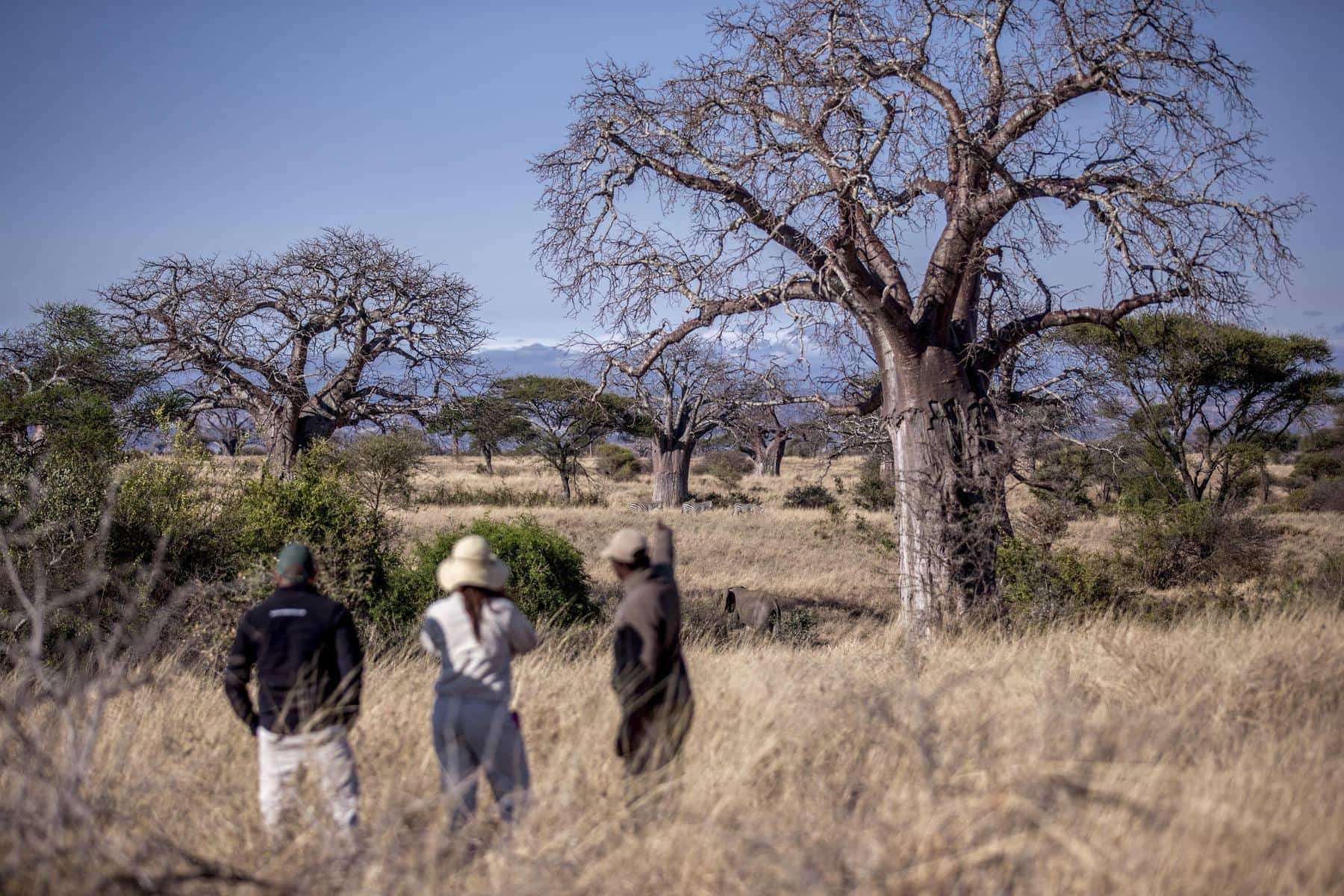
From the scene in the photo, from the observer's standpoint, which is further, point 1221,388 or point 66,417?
point 1221,388

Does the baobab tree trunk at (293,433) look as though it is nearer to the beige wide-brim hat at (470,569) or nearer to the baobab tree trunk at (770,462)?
the beige wide-brim hat at (470,569)

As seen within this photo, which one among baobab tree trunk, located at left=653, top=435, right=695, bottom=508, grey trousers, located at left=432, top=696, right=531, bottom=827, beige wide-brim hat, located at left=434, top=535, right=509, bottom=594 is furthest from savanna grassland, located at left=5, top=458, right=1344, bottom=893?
baobab tree trunk, located at left=653, top=435, right=695, bottom=508

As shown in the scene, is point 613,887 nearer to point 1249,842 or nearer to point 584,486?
point 1249,842

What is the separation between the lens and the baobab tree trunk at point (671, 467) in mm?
30047

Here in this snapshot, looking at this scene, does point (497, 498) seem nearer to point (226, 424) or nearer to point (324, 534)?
point (226, 424)

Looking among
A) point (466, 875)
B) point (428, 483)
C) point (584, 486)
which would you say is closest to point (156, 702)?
point (466, 875)

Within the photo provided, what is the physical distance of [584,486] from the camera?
36.5m

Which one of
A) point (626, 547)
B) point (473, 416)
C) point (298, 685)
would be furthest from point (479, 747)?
point (473, 416)

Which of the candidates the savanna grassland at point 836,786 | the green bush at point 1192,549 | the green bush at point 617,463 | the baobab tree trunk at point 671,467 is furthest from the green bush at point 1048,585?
the green bush at point 617,463

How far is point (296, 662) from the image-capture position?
3.90 meters

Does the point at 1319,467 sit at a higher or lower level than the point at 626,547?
lower

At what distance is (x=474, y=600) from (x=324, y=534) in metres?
6.82

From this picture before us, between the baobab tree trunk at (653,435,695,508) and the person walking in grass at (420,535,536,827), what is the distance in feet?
85.5

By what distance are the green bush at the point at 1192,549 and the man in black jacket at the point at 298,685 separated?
13.4m
